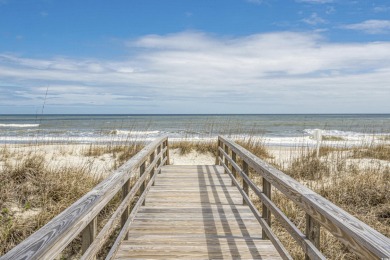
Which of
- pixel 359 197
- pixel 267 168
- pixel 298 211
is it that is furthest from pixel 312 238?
pixel 359 197

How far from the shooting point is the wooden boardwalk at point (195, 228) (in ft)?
10.7

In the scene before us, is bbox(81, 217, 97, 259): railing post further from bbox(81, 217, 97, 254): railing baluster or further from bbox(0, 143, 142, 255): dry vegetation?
bbox(0, 143, 142, 255): dry vegetation

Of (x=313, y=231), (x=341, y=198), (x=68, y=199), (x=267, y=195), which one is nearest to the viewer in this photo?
(x=313, y=231)

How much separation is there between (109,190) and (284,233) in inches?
114

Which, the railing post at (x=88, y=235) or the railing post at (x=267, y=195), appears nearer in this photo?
the railing post at (x=88, y=235)

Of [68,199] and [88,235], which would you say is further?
[68,199]

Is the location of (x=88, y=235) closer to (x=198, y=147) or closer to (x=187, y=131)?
(x=198, y=147)

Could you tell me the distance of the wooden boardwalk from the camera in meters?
3.26

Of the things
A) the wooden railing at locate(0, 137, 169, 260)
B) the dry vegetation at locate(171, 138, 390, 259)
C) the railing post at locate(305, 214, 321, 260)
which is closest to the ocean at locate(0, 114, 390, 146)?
the dry vegetation at locate(171, 138, 390, 259)

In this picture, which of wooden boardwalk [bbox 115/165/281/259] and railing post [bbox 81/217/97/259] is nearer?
railing post [bbox 81/217/97/259]

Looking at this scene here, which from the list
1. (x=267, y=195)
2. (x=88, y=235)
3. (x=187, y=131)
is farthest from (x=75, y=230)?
(x=187, y=131)

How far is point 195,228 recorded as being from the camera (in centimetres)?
398

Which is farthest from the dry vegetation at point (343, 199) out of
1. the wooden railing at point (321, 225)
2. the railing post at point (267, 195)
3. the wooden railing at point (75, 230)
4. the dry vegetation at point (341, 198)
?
the wooden railing at point (75, 230)

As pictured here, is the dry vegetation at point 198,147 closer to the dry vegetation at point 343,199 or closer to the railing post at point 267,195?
the dry vegetation at point 343,199
